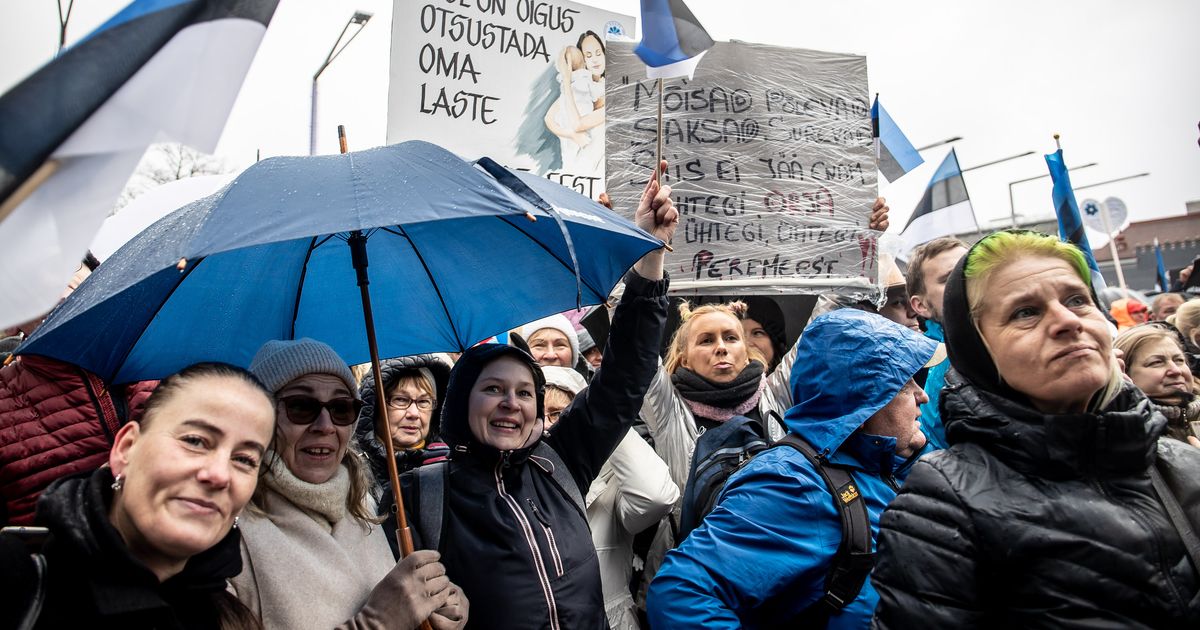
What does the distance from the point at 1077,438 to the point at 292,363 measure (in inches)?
81.0

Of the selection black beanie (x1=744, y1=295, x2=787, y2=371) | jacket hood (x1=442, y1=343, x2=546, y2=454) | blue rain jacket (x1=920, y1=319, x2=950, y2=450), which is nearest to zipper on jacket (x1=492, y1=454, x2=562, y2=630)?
jacket hood (x1=442, y1=343, x2=546, y2=454)

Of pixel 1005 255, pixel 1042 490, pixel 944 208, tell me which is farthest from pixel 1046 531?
pixel 944 208

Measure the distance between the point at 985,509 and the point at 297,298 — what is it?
223 centimetres

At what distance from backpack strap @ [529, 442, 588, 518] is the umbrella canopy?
473 mm

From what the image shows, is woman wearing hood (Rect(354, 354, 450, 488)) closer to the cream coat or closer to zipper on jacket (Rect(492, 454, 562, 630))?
the cream coat

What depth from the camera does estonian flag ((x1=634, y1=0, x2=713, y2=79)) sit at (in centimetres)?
314

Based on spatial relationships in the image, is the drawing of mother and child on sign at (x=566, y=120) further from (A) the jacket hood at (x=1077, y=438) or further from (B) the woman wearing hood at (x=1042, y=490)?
(A) the jacket hood at (x=1077, y=438)

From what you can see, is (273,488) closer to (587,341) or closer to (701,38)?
(701,38)

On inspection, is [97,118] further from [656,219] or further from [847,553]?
[847,553]

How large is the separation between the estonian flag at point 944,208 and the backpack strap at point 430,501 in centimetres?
445

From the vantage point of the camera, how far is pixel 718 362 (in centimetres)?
372

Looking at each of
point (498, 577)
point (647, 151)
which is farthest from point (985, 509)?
Answer: point (647, 151)

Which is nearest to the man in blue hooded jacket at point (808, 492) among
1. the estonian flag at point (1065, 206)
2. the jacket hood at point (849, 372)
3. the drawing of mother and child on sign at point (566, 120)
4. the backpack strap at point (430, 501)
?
the jacket hood at point (849, 372)

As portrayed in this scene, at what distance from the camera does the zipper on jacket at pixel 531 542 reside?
2475 millimetres
